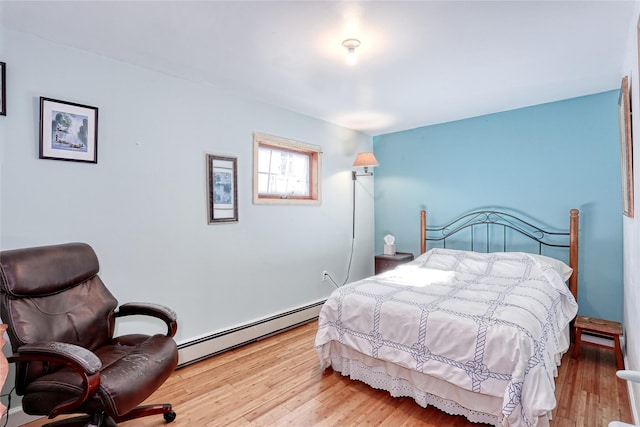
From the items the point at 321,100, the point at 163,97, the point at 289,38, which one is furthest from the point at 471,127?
the point at 163,97

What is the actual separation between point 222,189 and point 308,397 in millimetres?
1901

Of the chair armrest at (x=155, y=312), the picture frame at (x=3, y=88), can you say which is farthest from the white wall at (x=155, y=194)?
the chair armrest at (x=155, y=312)

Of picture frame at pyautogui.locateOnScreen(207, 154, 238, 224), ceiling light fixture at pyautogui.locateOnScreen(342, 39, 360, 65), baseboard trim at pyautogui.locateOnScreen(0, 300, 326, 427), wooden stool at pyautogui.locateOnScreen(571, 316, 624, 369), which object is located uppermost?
ceiling light fixture at pyautogui.locateOnScreen(342, 39, 360, 65)

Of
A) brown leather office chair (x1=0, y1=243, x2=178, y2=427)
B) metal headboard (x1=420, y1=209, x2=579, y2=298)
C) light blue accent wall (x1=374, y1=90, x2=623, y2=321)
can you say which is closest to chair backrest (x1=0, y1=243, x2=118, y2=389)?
brown leather office chair (x1=0, y1=243, x2=178, y2=427)

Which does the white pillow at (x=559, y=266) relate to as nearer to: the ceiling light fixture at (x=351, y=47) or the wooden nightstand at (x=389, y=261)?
the wooden nightstand at (x=389, y=261)

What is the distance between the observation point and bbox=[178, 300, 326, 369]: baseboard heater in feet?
9.10

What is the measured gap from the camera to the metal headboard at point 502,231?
3.14 metres

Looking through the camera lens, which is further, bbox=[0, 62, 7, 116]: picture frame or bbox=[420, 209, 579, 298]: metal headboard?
bbox=[420, 209, 579, 298]: metal headboard

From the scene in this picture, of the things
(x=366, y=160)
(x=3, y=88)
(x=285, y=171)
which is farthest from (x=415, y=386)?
(x=3, y=88)

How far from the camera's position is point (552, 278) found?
9.29ft

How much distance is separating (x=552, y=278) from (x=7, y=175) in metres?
4.13

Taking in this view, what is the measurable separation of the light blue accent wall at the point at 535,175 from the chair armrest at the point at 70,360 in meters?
3.82

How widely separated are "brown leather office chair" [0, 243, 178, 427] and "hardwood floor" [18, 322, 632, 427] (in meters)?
0.33

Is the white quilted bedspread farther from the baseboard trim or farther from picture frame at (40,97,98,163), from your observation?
picture frame at (40,97,98,163)
